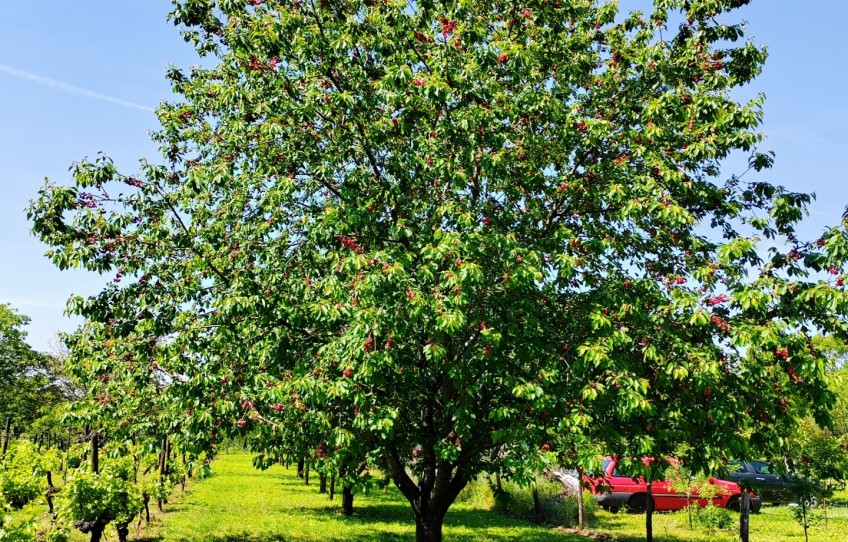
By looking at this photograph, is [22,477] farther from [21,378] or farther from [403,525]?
[21,378]

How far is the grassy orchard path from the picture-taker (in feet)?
54.9

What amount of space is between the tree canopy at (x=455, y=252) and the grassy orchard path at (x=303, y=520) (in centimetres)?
798

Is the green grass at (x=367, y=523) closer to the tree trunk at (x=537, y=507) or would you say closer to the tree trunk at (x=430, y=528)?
the tree trunk at (x=537, y=507)

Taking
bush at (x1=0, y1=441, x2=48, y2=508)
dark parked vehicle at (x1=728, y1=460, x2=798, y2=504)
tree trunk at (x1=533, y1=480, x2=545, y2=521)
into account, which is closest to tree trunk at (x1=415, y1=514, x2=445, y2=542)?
bush at (x1=0, y1=441, x2=48, y2=508)

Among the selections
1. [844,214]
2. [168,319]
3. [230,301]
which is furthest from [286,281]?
[844,214]

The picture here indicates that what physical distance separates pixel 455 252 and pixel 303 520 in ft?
48.7

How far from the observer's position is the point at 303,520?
63.5 ft

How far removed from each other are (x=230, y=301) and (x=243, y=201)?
→ 2.56 meters

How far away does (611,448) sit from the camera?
823cm

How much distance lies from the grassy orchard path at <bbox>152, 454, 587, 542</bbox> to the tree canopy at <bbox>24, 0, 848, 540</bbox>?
314 inches

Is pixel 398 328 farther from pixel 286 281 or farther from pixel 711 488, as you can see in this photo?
pixel 711 488

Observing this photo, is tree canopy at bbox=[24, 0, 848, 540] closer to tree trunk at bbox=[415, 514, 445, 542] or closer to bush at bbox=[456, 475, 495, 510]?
tree trunk at bbox=[415, 514, 445, 542]

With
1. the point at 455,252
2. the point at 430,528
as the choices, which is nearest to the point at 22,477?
the point at 430,528

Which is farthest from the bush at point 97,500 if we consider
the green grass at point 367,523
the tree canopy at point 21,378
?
the tree canopy at point 21,378
